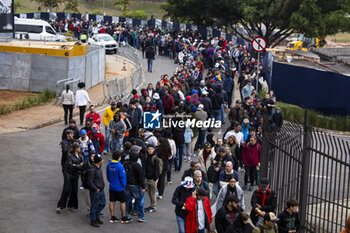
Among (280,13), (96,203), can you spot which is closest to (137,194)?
(96,203)

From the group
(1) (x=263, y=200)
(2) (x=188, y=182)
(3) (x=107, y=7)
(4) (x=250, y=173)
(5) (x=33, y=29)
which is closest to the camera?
(1) (x=263, y=200)

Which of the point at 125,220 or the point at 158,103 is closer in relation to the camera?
the point at 125,220

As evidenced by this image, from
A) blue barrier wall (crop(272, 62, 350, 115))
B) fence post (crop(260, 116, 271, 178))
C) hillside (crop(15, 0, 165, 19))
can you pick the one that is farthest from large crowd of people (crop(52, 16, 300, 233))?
hillside (crop(15, 0, 165, 19))

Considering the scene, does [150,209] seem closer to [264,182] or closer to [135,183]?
[135,183]

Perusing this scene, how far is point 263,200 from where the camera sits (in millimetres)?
11133

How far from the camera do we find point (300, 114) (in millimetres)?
24219

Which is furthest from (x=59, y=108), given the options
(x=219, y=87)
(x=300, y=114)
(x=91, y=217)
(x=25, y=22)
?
(x=25, y=22)

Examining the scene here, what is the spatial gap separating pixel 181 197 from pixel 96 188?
6.03 ft

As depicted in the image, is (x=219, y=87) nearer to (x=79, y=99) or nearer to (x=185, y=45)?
(x=79, y=99)

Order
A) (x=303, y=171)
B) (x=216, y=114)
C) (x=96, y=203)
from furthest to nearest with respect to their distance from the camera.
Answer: (x=216, y=114)
(x=96, y=203)
(x=303, y=171)

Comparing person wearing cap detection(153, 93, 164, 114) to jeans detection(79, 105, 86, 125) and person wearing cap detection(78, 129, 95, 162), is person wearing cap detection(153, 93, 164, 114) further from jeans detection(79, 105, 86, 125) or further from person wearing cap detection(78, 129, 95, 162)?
person wearing cap detection(78, 129, 95, 162)

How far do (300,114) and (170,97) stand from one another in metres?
6.17

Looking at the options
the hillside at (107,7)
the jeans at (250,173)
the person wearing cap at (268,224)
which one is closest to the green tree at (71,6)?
the hillside at (107,7)

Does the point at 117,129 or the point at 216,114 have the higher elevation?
the point at 117,129
